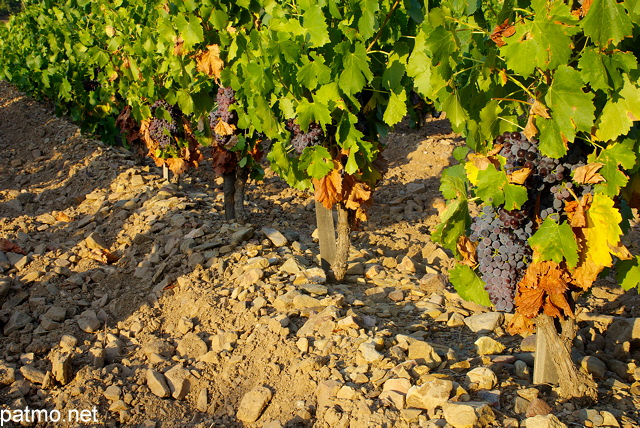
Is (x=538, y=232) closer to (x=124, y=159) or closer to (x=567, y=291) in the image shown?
(x=567, y=291)

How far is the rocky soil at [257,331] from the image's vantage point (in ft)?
9.77

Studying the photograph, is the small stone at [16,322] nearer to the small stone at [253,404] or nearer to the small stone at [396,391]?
the small stone at [253,404]

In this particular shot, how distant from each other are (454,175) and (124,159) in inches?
285

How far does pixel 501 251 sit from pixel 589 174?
0.51 m

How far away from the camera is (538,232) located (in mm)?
2543

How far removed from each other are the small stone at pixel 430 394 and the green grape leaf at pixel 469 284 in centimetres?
42

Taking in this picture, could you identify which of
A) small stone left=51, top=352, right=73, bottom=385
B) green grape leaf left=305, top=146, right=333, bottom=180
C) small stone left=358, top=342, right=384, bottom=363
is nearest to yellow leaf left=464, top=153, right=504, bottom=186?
small stone left=358, top=342, right=384, bottom=363

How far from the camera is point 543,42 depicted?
227 centimetres

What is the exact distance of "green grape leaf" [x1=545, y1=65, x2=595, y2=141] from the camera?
7.64 feet

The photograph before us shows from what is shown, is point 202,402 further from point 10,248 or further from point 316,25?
point 10,248

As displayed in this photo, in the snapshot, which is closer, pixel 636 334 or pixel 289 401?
pixel 289 401

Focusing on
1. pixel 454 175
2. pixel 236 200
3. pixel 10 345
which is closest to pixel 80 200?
pixel 236 200

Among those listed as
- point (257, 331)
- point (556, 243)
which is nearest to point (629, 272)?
point (556, 243)

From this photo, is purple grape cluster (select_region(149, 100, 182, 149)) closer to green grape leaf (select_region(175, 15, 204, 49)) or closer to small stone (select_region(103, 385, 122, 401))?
green grape leaf (select_region(175, 15, 204, 49))
